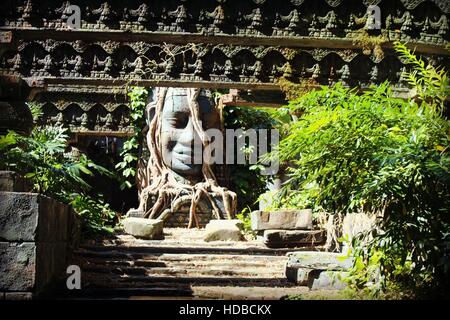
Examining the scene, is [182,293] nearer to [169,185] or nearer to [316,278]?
[316,278]

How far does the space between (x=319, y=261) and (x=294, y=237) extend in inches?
107

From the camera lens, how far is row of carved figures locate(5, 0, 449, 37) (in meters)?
7.69

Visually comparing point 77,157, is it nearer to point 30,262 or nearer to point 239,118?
point 239,118

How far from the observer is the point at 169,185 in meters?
14.8

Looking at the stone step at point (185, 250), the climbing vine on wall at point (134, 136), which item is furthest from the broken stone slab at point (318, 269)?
the climbing vine on wall at point (134, 136)

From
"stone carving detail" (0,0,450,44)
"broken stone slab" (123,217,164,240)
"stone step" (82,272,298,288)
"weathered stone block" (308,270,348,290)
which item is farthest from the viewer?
"broken stone slab" (123,217,164,240)

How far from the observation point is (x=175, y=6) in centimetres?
775

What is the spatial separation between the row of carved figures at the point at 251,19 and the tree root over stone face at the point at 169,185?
6875 millimetres

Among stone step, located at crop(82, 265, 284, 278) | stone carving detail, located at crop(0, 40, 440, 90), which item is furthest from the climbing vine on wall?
stone step, located at crop(82, 265, 284, 278)

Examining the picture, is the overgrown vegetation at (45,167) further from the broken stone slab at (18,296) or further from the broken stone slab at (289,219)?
the broken stone slab at (289,219)

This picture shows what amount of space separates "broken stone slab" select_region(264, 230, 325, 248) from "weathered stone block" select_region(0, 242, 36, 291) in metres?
5.01

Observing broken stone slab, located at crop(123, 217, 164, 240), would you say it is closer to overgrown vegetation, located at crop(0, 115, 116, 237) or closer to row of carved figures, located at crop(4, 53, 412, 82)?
overgrown vegetation, located at crop(0, 115, 116, 237)

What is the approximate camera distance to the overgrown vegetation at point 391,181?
468 centimetres

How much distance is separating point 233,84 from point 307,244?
2.61 metres
